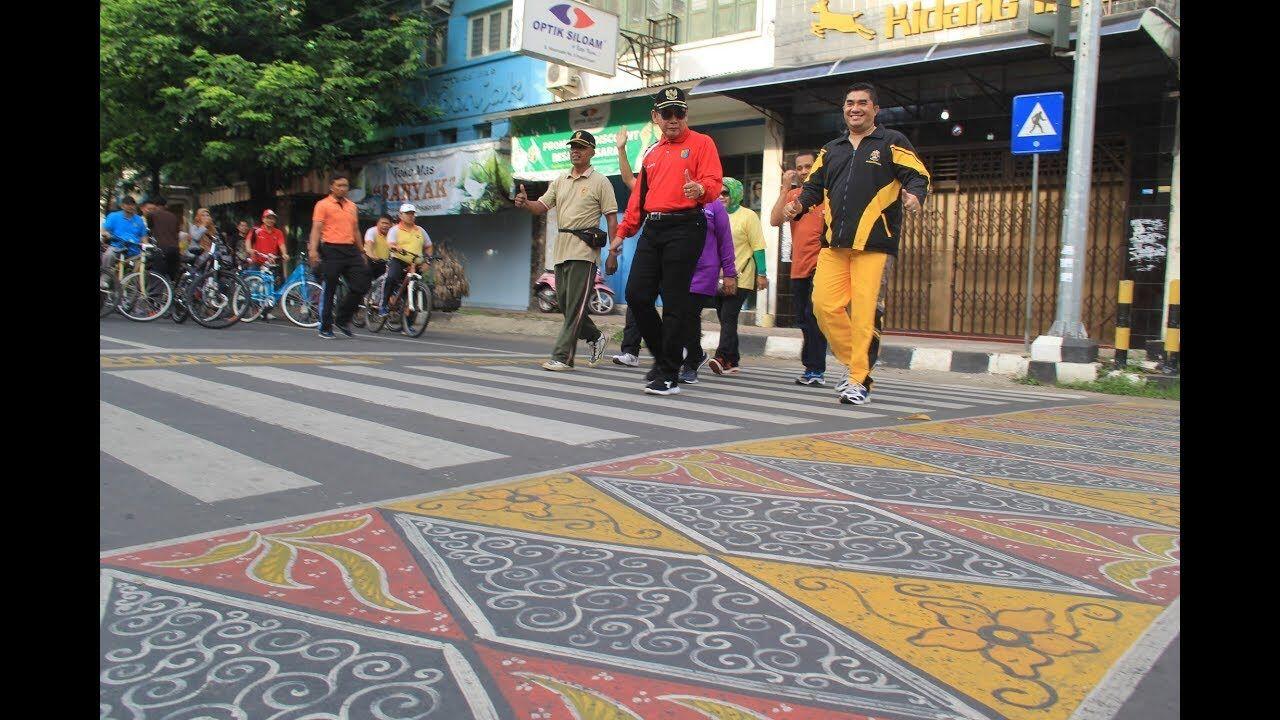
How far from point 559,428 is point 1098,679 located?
2901 millimetres

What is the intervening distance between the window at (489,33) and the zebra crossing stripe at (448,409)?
16.2 m

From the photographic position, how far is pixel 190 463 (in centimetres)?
349

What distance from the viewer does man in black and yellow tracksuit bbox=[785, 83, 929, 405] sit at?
5922 mm

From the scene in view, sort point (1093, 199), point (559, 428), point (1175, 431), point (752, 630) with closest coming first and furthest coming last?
point (752, 630) < point (559, 428) < point (1175, 431) < point (1093, 199)

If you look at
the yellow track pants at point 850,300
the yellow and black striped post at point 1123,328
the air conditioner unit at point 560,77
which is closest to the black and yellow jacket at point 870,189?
the yellow track pants at point 850,300

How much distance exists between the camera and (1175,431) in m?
5.41

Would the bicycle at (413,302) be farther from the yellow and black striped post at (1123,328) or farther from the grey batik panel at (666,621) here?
the grey batik panel at (666,621)

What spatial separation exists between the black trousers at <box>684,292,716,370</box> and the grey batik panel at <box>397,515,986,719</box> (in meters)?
3.96

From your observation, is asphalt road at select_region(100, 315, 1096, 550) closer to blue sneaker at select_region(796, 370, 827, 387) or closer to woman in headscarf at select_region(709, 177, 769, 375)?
blue sneaker at select_region(796, 370, 827, 387)

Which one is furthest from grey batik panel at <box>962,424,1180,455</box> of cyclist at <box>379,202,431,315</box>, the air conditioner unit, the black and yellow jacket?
the air conditioner unit

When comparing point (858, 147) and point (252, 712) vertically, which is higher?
point (858, 147)

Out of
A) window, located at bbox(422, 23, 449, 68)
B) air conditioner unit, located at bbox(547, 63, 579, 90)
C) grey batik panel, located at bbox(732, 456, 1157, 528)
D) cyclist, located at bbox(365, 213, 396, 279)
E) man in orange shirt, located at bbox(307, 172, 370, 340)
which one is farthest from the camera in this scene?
window, located at bbox(422, 23, 449, 68)
